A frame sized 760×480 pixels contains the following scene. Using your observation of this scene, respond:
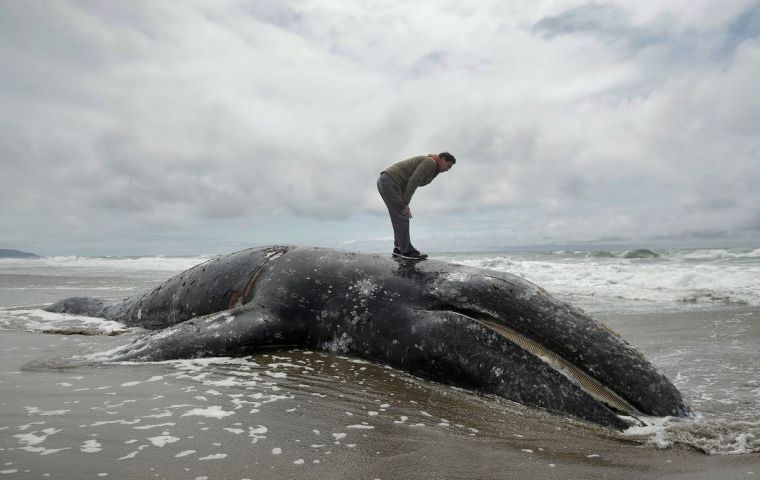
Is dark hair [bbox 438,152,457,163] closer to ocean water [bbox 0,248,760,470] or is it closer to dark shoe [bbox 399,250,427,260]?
dark shoe [bbox 399,250,427,260]

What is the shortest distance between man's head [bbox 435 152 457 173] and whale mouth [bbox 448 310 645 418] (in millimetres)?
2844

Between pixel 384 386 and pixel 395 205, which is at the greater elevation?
pixel 395 205

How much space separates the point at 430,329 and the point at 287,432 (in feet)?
6.88

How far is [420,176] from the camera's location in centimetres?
738

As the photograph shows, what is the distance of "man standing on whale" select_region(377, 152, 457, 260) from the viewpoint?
7.18 meters

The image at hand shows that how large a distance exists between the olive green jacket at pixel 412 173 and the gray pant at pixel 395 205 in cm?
9

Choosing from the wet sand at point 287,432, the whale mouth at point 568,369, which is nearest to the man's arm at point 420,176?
the whale mouth at point 568,369

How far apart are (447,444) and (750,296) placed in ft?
46.0

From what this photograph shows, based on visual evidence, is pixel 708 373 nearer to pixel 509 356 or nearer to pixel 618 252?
pixel 509 356

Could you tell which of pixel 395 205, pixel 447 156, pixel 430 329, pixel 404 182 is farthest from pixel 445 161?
pixel 430 329

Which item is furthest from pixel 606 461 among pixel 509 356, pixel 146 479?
pixel 146 479

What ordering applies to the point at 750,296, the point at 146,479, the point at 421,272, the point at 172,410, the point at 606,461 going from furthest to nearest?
the point at 750,296 → the point at 421,272 → the point at 172,410 → the point at 606,461 → the point at 146,479

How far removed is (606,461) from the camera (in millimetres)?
3400

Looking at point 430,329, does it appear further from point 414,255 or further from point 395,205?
point 395,205
